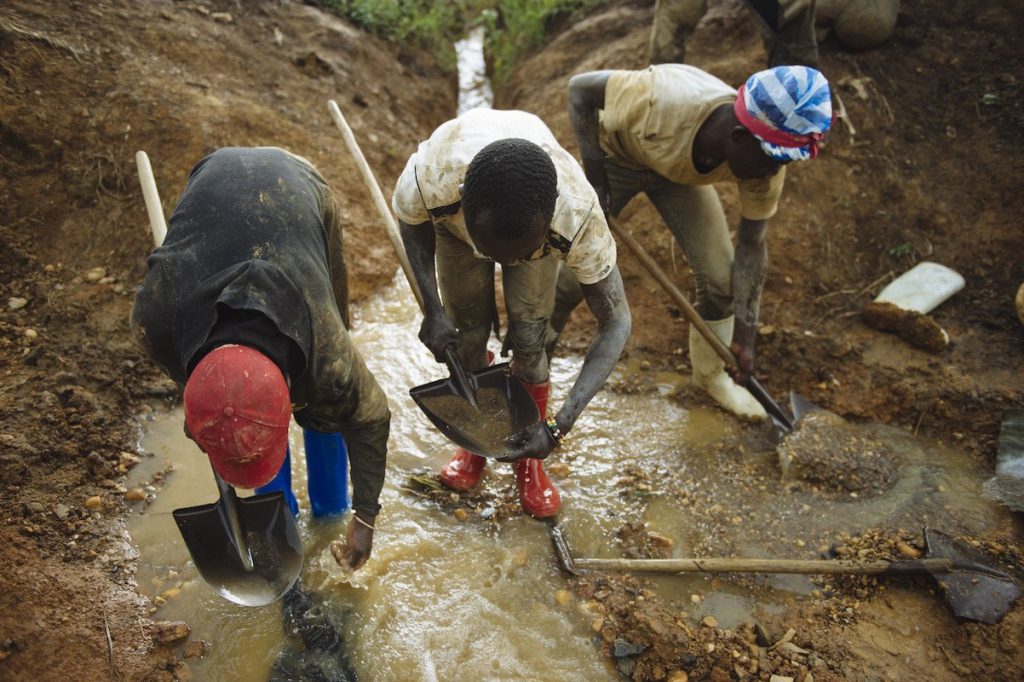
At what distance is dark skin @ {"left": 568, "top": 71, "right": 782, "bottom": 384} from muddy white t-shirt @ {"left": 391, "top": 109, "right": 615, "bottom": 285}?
0.85 metres

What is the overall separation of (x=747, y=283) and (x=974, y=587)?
1.47m

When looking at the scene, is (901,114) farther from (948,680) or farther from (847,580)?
(948,680)

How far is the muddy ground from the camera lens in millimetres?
2240

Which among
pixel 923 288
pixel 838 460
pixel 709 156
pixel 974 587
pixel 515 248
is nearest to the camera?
pixel 515 248

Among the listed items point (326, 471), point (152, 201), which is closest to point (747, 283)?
point (326, 471)

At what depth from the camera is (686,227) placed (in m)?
3.07

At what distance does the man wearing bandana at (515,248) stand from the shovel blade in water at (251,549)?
2.64 ft

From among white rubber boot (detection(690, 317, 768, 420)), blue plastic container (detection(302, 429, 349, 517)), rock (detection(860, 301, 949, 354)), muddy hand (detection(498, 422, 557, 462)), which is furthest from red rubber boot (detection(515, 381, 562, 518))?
rock (detection(860, 301, 949, 354))

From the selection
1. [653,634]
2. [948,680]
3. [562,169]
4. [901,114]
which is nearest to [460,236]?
[562,169]

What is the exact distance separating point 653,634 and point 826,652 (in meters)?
0.61

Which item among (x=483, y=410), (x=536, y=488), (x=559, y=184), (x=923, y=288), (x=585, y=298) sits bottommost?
(x=536, y=488)

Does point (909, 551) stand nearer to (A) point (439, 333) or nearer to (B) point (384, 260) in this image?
(A) point (439, 333)

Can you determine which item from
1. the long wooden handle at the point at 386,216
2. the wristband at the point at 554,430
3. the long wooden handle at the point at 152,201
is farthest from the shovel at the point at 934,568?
the long wooden handle at the point at 152,201

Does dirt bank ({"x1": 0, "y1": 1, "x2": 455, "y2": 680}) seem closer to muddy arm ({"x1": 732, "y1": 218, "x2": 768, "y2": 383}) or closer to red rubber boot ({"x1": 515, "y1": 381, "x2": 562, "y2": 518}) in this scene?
red rubber boot ({"x1": 515, "y1": 381, "x2": 562, "y2": 518})
